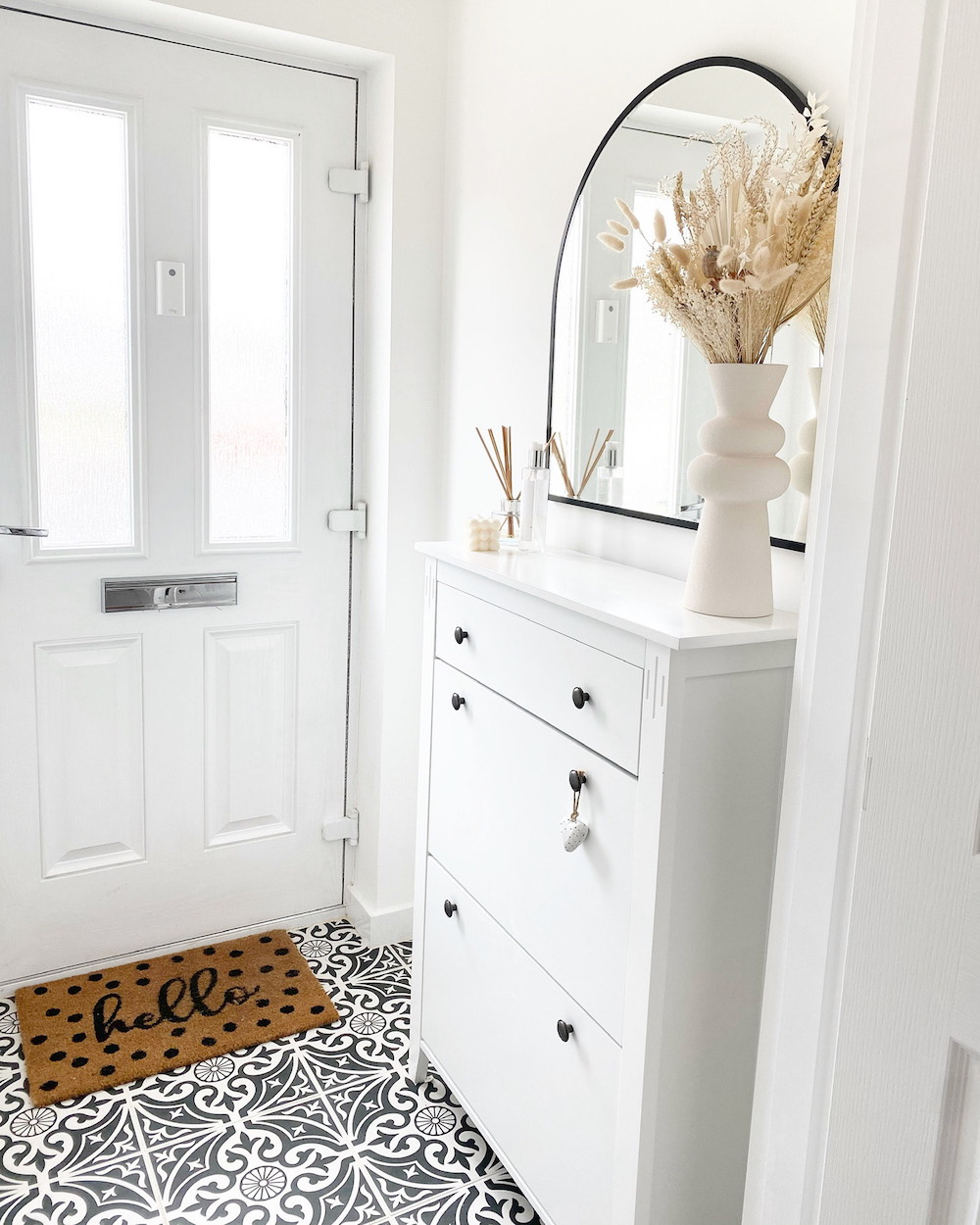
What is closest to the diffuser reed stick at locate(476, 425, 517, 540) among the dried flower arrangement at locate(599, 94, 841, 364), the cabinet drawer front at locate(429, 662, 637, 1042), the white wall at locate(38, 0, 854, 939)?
the white wall at locate(38, 0, 854, 939)

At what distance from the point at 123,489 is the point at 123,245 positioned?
53cm

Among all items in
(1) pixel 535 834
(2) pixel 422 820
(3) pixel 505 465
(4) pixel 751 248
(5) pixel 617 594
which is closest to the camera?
(4) pixel 751 248

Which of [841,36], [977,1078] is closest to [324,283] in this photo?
[841,36]

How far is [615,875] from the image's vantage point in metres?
1.44

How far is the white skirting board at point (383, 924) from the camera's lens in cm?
268

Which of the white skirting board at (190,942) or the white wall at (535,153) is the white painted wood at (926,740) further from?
the white skirting board at (190,942)

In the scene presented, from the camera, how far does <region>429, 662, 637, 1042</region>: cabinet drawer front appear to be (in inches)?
57.2

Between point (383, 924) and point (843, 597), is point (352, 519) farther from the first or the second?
point (843, 597)

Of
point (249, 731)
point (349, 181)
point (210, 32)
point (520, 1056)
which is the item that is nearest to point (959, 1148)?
point (520, 1056)

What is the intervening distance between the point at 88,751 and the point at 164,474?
2.20ft

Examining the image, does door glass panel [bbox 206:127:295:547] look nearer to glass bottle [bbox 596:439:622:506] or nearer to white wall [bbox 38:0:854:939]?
white wall [bbox 38:0:854:939]

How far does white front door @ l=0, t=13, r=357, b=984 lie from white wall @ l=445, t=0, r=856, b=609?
327mm

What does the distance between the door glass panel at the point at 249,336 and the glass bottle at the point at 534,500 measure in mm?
840

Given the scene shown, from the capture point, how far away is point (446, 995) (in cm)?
197
